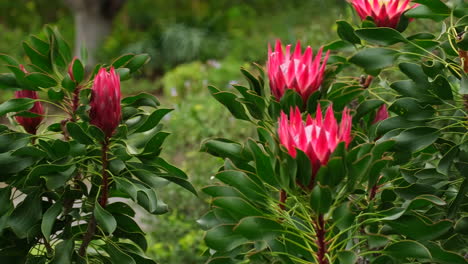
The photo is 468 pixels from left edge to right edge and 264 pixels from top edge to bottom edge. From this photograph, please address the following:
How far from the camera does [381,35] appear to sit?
4.42ft

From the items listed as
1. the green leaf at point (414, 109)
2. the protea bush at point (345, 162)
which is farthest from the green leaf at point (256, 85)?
the green leaf at point (414, 109)

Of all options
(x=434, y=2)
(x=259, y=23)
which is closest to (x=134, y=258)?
(x=434, y=2)

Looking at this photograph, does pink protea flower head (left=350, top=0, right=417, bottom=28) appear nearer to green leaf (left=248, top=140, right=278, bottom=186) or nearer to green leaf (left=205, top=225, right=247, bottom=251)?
green leaf (left=248, top=140, right=278, bottom=186)

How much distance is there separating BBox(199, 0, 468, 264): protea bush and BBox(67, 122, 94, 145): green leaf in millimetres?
254

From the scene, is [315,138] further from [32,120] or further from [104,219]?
[32,120]

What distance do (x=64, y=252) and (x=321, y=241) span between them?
60cm

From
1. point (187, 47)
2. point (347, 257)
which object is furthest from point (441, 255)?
point (187, 47)

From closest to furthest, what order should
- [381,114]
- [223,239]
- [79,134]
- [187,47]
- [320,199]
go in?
[320,199], [223,239], [79,134], [381,114], [187,47]

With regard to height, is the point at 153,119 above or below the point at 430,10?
below

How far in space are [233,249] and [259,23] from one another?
468 inches

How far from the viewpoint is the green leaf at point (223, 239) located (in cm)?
111

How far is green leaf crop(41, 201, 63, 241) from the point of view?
1308 mm

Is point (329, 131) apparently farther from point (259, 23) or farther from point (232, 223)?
point (259, 23)

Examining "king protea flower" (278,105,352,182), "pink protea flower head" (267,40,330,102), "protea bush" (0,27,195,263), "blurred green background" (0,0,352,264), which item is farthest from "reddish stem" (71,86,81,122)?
"blurred green background" (0,0,352,264)
